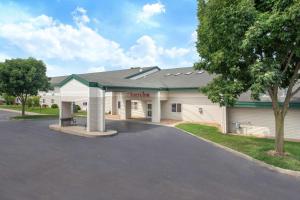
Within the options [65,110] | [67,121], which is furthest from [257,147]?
[65,110]

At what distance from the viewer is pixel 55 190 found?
27.9 feet

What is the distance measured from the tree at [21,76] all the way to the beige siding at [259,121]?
879 inches

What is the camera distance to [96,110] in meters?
20.0

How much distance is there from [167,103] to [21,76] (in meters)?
17.0

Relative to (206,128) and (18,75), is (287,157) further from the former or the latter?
(18,75)

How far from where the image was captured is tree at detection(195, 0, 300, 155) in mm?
10578

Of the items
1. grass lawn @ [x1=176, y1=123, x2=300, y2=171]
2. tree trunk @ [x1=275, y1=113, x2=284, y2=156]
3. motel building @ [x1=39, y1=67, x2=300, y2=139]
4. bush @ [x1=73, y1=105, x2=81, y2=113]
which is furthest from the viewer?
bush @ [x1=73, y1=105, x2=81, y2=113]

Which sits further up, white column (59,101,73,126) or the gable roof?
the gable roof

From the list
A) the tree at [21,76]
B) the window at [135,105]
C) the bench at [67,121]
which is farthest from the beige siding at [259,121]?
the tree at [21,76]

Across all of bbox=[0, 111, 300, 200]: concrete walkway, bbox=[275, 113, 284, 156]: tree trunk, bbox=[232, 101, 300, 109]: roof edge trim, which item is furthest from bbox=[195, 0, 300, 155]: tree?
bbox=[232, 101, 300, 109]: roof edge trim

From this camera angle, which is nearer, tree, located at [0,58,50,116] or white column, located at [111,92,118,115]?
tree, located at [0,58,50,116]

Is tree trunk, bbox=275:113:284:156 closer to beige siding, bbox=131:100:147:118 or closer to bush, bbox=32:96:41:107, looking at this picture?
beige siding, bbox=131:100:147:118

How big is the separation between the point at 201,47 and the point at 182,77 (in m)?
15.9

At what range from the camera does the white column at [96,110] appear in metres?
19.9
